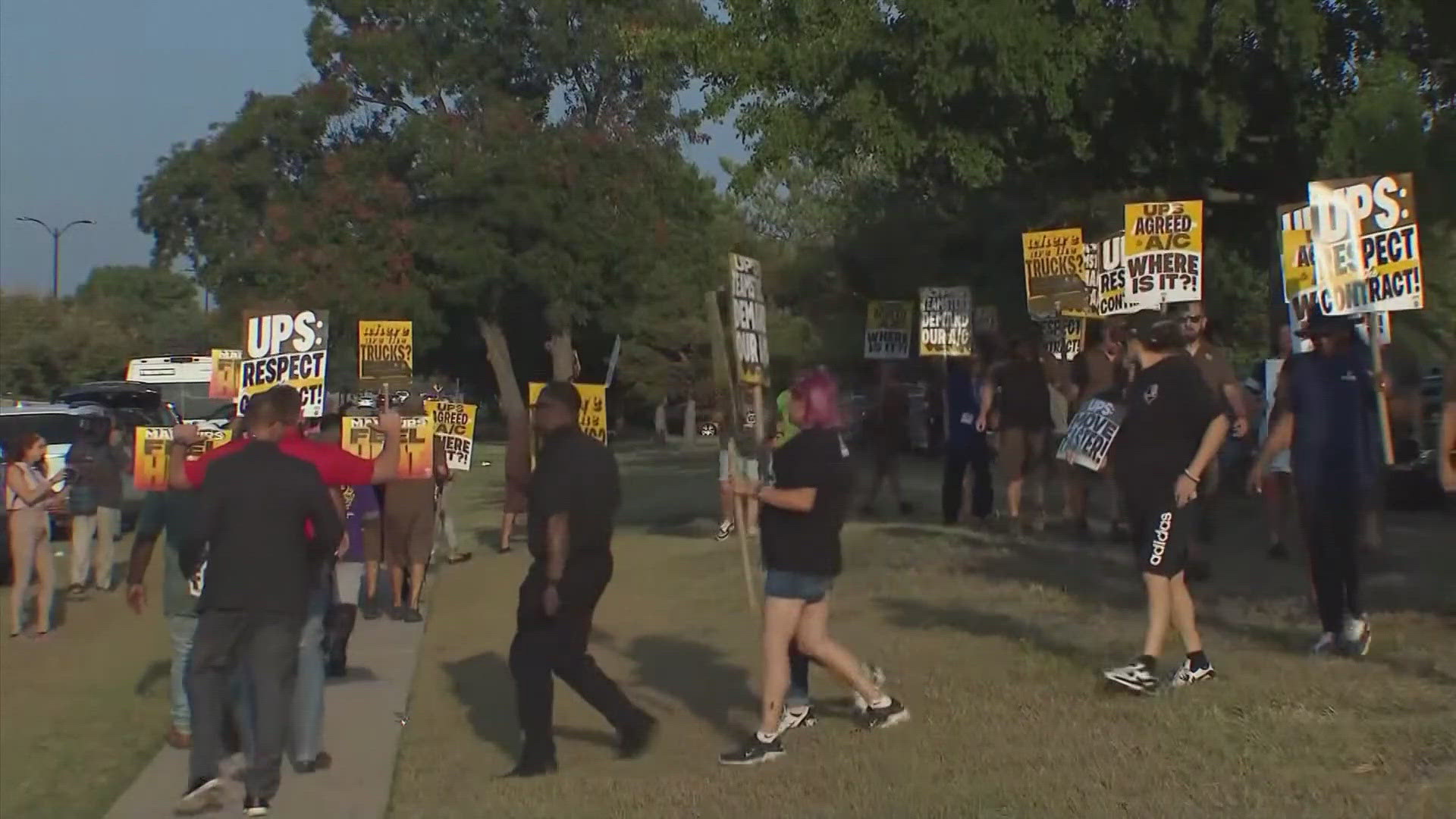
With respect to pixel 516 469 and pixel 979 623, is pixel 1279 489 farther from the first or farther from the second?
pixel 516 469

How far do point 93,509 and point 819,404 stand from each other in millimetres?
11300

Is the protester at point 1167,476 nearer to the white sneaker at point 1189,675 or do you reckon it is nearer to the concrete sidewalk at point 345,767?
the white sneaker at point 1189,675

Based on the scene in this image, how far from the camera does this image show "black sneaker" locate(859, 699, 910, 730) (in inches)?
352

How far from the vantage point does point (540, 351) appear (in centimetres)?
5956

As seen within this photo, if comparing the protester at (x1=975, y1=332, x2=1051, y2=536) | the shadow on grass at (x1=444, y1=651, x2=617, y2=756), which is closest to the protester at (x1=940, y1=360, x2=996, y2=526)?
the protester at (x1=975, y1=332, x2=1051, y2=536)

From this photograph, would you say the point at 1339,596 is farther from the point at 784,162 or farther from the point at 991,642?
the point at 784,162

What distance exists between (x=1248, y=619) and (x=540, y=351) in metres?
49.1

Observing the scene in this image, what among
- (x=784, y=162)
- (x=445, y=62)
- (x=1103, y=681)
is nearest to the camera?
(x=1103, y=681)

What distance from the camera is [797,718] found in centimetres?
Result: 910

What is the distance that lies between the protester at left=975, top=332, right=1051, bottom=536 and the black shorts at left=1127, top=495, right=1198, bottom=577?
24.1 ft

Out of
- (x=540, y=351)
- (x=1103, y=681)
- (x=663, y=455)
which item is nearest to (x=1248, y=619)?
(x=1103, y=681)

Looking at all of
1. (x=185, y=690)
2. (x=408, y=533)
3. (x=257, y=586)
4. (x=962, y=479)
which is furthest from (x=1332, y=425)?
(x=962, y=479)

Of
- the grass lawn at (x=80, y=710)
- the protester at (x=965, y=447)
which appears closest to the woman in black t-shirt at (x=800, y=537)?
the grass lawn at (x=80, y=710)

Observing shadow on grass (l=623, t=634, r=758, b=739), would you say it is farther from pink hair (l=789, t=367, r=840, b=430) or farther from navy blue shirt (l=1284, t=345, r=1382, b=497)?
navy blue shirt (l=1284, t=345, r=1382, b=497)
